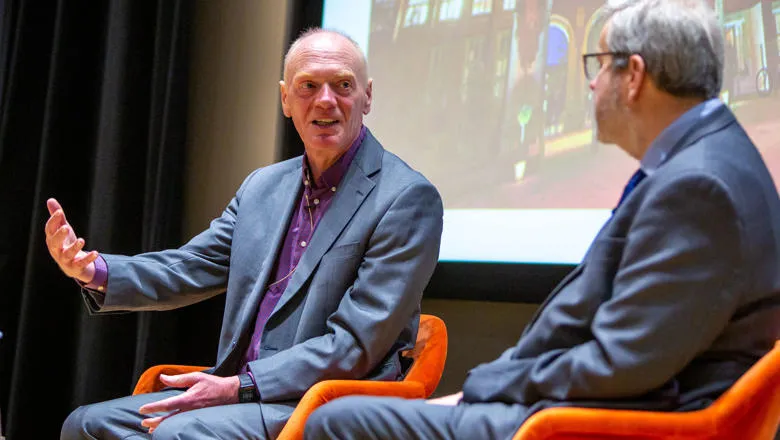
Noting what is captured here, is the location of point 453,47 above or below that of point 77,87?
above

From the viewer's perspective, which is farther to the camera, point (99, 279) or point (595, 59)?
point (99, 279)

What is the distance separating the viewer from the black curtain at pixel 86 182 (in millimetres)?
3672

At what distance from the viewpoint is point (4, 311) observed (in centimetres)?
383

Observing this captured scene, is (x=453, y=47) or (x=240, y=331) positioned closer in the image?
(x=240, y=331)

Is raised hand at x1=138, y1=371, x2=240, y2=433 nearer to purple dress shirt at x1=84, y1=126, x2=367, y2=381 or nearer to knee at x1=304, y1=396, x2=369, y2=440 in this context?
purple dress shirt at x1=84, y1=126, x2=367, y2=381

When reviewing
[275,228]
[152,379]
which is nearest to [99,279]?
[152,379]

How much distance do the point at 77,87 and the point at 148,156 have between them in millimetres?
524

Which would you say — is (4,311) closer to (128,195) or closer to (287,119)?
(128,195)

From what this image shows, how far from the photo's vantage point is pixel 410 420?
1507 millimetres

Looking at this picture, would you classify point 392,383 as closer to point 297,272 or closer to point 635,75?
point 297,272

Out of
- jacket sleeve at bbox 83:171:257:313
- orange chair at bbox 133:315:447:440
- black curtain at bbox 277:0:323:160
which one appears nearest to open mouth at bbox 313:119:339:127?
jacket sleeve at bbox 83:171:257:313

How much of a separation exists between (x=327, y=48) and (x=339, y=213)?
49 cm

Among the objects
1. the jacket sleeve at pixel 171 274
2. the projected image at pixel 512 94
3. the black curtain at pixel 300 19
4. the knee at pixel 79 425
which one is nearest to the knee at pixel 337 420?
the knee at pixel 79 425

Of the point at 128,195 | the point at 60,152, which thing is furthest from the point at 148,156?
the point at 60,152
